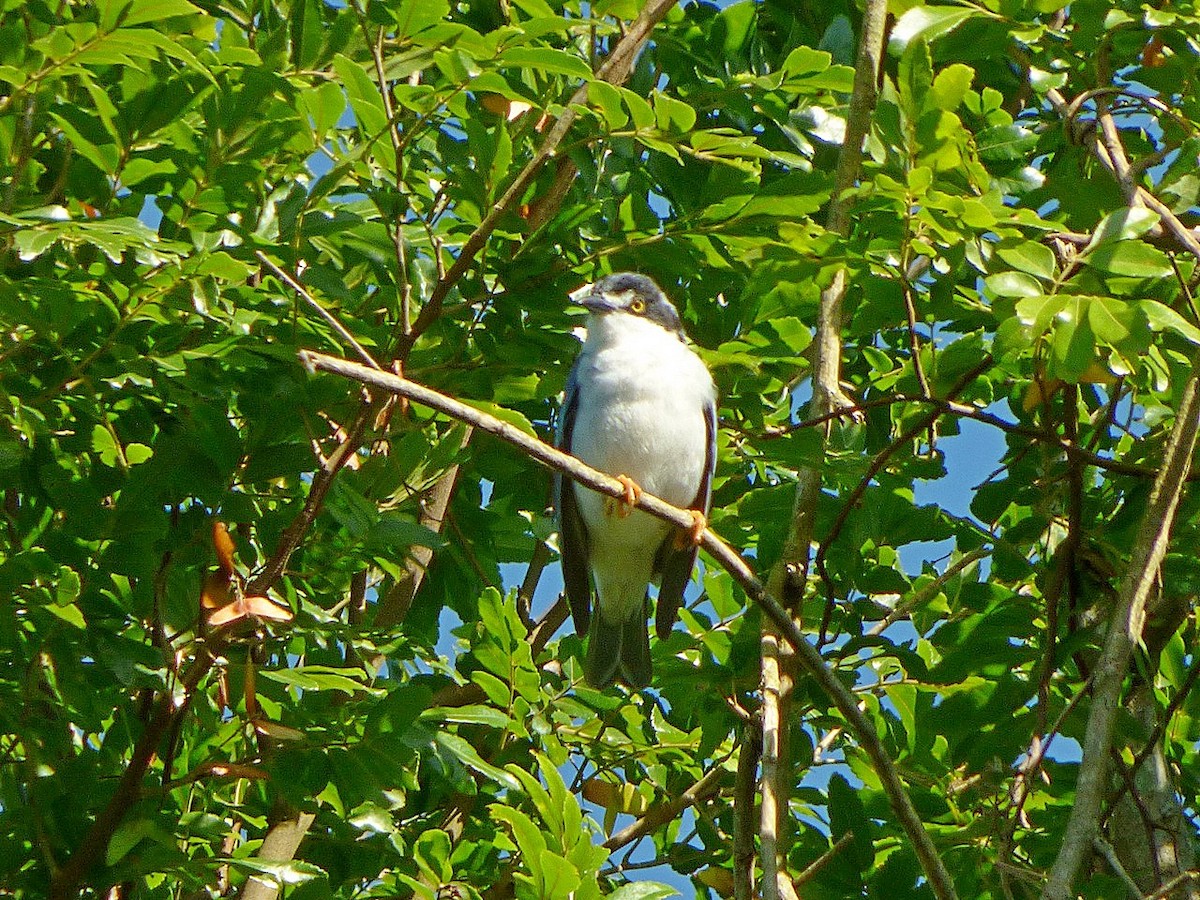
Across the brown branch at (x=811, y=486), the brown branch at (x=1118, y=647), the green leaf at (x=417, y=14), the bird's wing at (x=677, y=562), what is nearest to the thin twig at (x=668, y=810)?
the bird's wing at (x=677, y=562)

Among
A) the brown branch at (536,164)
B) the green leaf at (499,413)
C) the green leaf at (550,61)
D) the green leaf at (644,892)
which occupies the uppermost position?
the green leaf at (550,61)

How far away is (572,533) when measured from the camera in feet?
17.6

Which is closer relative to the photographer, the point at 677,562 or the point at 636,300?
the point at 636,300

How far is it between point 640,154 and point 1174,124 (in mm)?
1607

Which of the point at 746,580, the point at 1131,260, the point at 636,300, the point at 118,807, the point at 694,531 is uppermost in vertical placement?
the point at 1131,260

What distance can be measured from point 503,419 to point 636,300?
6.06 feet

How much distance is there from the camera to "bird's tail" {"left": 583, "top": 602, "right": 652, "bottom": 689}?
447 centimetres

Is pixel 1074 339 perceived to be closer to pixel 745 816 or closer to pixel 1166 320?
pixel 1166 320

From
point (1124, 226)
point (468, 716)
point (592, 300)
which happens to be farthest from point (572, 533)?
point (1124, 226)

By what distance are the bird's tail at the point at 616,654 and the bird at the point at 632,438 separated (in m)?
0.02

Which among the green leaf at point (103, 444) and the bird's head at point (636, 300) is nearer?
the green leaf at point (103, 444)

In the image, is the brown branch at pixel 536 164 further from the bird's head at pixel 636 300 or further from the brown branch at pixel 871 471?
the brown branch at pixel 871 471

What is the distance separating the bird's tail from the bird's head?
1025 millimetres

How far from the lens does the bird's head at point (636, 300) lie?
4.99m
